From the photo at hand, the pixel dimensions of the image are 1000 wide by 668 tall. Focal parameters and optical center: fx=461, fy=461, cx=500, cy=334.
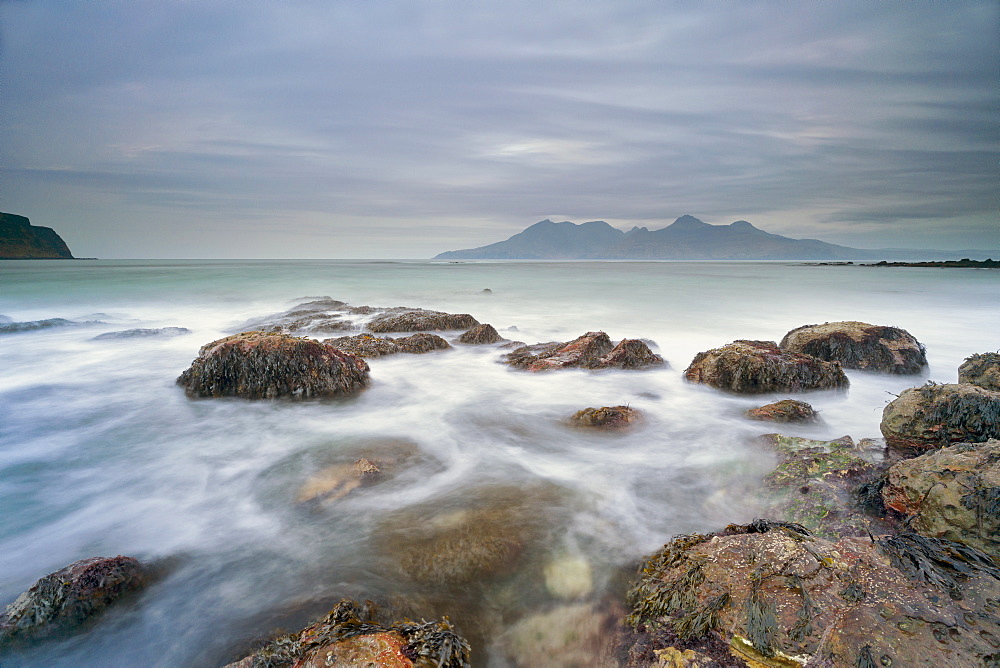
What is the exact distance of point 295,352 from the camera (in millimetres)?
6793

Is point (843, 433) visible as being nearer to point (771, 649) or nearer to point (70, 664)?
point (771, 649)

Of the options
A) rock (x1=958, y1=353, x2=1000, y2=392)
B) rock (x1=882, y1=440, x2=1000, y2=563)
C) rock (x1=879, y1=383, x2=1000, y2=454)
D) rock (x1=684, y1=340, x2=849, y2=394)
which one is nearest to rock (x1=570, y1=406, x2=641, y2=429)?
rock (x1=684, y1=340, x2=849, y2=394)

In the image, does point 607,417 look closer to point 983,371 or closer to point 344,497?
point 344,497

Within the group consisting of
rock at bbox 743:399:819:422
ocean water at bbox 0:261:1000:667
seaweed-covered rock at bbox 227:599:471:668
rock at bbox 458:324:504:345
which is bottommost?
ocean water at bbox 0:261:1000:667

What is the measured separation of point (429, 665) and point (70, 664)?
2084 mm

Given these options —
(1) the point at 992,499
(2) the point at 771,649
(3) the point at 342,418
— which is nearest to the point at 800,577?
(2) the point at 771,649

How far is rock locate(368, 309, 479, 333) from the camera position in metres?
12.1

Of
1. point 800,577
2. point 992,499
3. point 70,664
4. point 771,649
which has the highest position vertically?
point 992,499

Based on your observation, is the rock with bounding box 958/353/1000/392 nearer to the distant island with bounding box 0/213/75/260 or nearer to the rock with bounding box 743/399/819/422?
the rock with bounding box 743/399/819/422

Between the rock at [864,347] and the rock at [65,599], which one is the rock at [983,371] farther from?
the rock at [65,599]

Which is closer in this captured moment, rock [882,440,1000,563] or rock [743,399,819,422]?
rock [882,440,1000,563]

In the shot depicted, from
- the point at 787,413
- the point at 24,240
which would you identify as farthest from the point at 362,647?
the point at 24,240

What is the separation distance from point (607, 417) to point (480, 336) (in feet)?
17.9

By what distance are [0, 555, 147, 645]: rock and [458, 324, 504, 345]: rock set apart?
794 cm
